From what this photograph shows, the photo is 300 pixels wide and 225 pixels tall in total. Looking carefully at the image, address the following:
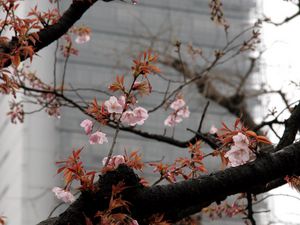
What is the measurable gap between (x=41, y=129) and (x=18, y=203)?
5.38 metres

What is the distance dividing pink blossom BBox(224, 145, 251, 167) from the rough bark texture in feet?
0.34

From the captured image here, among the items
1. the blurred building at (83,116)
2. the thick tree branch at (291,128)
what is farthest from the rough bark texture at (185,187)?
the blurred building at (83,116)

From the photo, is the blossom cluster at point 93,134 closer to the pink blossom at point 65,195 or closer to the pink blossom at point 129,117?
the pink blossom at point 129,117

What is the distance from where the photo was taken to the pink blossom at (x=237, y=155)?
3798mm

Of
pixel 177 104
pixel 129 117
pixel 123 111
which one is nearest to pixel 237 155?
pixel 123 111

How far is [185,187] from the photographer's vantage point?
12.1ft

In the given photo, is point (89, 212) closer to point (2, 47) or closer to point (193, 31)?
point (2, 47)

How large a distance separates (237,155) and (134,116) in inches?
32.9

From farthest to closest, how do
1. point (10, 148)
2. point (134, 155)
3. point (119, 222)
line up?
point (10, 148) → point (134, 155) → point (119, 222)

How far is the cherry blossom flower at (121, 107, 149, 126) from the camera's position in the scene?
4430mm

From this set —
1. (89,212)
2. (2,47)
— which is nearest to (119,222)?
(89,212)

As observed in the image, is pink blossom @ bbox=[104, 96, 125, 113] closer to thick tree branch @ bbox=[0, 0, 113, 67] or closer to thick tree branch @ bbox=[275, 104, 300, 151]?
thick tree branch @ bbox=[0, 0, 113, 67]

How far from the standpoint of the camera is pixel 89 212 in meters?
3.67

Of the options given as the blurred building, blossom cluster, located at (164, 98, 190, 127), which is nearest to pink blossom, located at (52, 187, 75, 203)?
blossom cluster, located at (164, 98, 190, 127)
